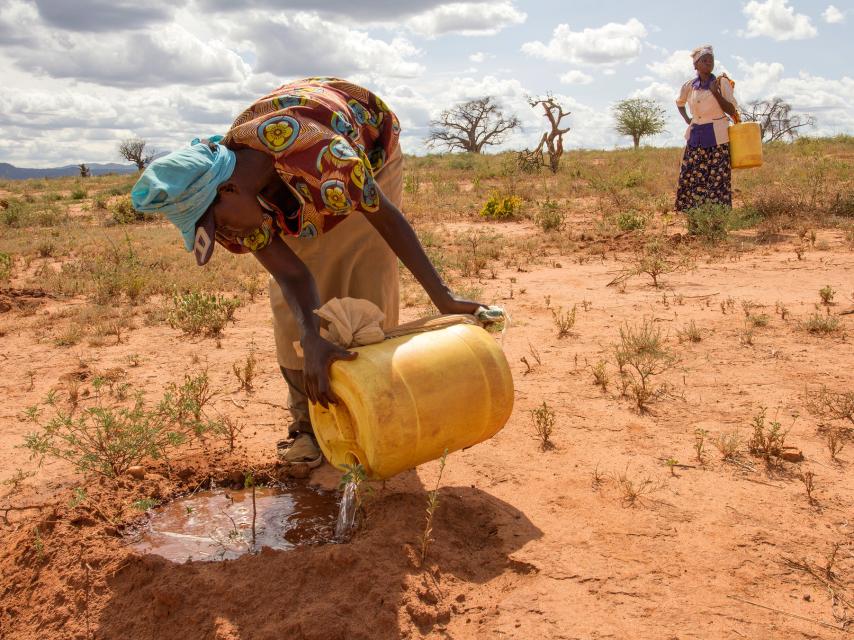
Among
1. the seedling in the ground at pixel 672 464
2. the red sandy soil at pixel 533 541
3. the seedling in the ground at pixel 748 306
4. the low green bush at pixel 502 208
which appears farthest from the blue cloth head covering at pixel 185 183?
the low green bush at pixel 502 208

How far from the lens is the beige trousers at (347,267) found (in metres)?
2.82

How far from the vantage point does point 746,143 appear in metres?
6.84

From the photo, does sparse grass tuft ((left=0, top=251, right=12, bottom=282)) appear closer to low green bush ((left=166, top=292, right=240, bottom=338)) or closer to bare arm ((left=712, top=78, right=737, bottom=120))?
low green bush ((left=166, top=292, right=240, bottom=338))

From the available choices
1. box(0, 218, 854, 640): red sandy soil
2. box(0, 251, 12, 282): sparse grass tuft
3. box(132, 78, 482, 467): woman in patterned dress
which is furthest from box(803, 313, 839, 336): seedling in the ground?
box(0, 251, 12, 282): sparse grass tuft

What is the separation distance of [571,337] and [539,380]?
0.70 m

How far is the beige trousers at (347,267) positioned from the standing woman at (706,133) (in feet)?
16.3

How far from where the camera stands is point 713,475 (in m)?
2.74

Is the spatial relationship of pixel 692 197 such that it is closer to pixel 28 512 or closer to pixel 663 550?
pixel 663 550

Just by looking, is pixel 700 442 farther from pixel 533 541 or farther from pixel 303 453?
pixel 303 453

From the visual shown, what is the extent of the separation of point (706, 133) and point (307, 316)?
19.5 ft

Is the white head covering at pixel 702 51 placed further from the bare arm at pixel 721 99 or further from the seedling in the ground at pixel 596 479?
the seedling in the ground at pixel 596 479

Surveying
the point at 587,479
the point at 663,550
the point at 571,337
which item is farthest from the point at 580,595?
the point at 571,337

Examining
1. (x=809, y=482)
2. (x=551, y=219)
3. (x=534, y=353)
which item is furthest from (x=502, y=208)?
(x=809, y=482)

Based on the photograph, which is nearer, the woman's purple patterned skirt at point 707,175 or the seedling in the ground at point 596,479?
the seedling in the ground at point 596,479
